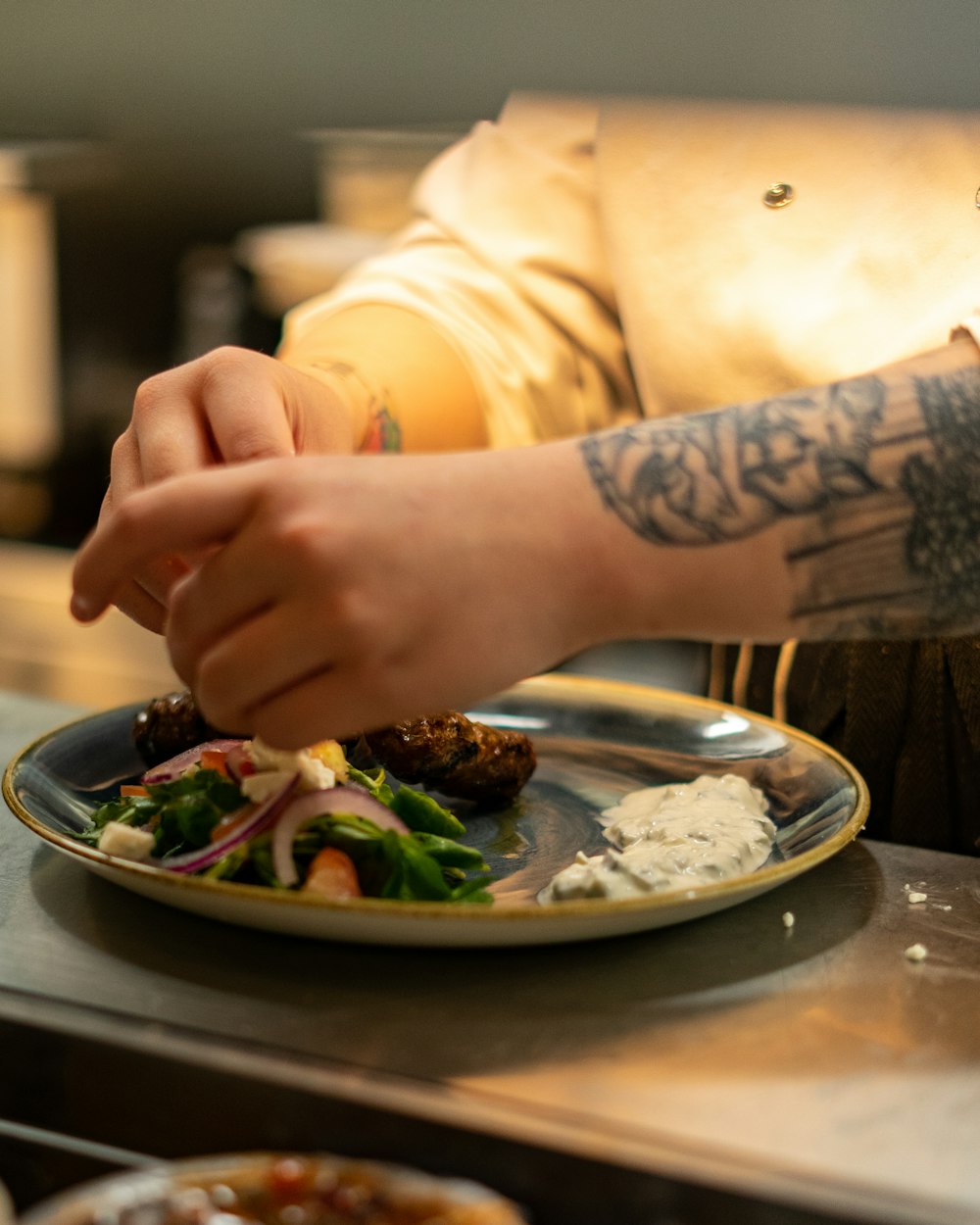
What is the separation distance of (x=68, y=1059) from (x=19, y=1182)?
0.09 metres

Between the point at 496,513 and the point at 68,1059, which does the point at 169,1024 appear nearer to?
the point at 68,1059

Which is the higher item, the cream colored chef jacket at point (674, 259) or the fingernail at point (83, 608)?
the cream colored chef jacket at point (674, 259)

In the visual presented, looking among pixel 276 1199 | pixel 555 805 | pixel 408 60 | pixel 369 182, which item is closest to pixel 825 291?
pixel 555 805

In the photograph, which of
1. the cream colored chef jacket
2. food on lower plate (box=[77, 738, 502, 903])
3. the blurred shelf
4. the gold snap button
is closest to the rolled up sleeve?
the cream colored chef jacket

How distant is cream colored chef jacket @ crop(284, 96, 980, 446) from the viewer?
1.36m

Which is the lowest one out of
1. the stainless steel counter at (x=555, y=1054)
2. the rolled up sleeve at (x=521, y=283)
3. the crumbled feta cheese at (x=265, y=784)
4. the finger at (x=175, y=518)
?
Answer: the stainless steel counter at (x=555, y=1054)

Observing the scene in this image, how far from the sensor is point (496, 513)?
2.62 feet

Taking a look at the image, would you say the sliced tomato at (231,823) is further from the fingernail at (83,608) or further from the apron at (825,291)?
the apron at (825,291)

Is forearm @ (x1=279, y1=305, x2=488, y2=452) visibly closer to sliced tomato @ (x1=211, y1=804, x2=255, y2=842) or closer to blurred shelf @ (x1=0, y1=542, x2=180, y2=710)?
sliced tomato @ (x1=211, y1=804, x2=255, y2=842)

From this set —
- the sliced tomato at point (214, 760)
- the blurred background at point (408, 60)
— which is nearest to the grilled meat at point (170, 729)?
the sliced tomato at point (214, 760)

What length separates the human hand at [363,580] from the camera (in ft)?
2.52

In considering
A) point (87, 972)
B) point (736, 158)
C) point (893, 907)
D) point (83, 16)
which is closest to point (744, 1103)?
point (893, 907)

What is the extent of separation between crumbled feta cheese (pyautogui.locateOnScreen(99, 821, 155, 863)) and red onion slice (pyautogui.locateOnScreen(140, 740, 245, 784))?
0.12 metres

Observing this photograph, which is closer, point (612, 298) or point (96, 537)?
point (96, 537)
